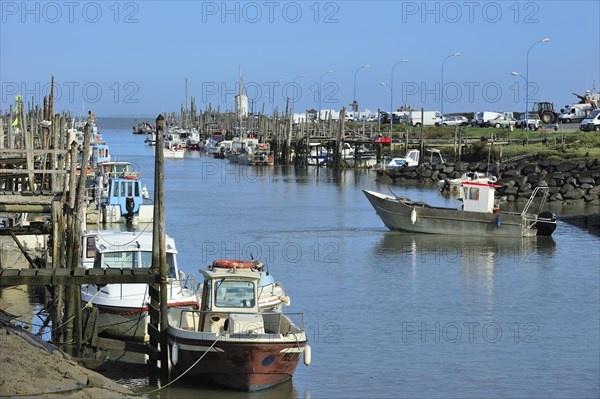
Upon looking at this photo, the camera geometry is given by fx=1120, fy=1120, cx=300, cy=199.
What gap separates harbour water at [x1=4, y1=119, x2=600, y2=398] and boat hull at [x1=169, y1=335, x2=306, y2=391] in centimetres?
28

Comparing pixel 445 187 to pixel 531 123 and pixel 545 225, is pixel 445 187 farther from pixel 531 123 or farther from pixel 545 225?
pixel 531 123

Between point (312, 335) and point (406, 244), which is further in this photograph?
point (406, 244)

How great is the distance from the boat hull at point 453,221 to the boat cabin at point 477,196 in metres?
0.51

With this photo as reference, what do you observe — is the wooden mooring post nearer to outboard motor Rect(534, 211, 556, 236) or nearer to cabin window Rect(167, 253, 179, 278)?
cabin window Rect(167, 253, 179, 278)

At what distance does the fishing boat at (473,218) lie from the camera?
43.2 m

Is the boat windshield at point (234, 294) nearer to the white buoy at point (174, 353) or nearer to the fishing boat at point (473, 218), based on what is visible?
the white buoy at point (174, 353)

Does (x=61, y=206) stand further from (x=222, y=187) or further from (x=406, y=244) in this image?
(x=222, y=187)

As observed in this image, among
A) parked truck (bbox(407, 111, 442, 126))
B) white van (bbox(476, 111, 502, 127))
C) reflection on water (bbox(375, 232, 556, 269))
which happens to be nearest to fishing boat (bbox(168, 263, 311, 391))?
reflection on water (bbox(375, 232, 556, 269))

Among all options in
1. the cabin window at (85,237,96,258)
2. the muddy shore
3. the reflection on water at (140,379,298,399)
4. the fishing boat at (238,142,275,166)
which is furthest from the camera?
the fishing boat at (238,142,275,166)

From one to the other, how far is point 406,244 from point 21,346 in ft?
83.4

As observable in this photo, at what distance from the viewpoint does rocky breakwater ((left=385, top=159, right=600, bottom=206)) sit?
199 ft

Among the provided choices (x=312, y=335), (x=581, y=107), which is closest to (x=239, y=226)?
(x=312, y=335)

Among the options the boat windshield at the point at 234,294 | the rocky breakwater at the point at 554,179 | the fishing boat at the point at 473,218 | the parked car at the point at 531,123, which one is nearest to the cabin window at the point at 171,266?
the boat windshield at the point at 234,294

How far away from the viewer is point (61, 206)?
2400 centimetres
